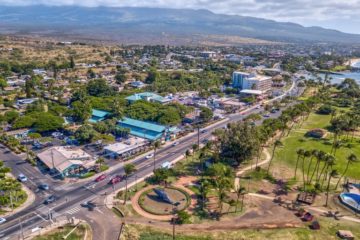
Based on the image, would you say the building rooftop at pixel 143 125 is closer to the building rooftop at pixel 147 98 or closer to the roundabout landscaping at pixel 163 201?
the building rooftop at pixel 147 98

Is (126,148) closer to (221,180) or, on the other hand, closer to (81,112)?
(81,112)

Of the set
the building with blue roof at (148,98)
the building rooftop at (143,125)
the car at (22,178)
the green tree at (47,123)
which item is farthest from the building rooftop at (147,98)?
the car at (22,178)

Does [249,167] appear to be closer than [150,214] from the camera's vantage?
No

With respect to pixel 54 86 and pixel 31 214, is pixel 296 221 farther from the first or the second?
pixel 54 86

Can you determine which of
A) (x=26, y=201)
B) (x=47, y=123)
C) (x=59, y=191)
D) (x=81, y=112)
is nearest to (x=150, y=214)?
(x=59, y=191)

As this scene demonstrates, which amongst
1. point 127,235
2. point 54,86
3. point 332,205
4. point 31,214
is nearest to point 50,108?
point 54,86

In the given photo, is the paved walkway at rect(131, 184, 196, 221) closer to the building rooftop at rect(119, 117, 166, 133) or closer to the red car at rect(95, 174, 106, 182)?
the red car at rect(95, 174, 106, 182)
